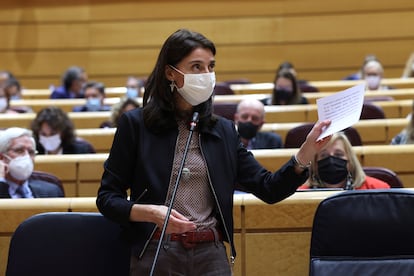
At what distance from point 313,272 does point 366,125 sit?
3.13 m

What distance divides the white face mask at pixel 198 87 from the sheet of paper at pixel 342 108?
31 cm

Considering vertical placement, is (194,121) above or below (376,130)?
above

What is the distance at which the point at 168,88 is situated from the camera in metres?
2.29

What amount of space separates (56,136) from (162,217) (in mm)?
3333

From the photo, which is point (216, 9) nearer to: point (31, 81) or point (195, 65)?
point (31, 81)

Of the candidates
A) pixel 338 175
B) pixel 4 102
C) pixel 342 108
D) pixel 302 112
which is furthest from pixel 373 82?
pixel 342 108

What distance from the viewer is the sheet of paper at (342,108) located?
6.97 ft

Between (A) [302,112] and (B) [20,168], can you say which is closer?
(B) [20,168]

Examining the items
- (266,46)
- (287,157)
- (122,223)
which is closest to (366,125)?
(287,157)

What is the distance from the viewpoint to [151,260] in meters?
2.15

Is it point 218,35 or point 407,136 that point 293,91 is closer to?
point 407,136

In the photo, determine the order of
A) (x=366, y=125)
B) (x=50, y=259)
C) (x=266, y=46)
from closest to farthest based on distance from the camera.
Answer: (x=50, y=259) → (x=366, y=125) → (x=266, y=46)

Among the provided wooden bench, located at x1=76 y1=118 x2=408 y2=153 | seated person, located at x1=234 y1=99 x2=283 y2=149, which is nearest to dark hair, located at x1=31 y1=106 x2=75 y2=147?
wooden bench, located at x1=76 y1=118 x2=408 y2=153

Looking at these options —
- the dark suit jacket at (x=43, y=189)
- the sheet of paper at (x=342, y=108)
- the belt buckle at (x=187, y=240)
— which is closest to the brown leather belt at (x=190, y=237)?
the belt buckle at (x=187, y=240)
